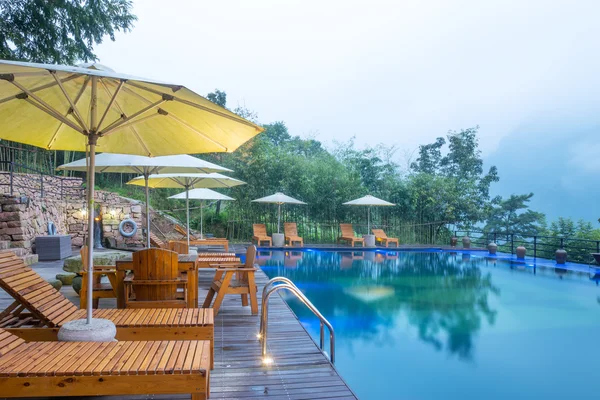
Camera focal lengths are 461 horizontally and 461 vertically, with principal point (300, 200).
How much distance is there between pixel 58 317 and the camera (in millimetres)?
3344

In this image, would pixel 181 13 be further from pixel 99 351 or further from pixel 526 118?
pixel 526 118

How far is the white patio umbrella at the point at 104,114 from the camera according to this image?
280 cm

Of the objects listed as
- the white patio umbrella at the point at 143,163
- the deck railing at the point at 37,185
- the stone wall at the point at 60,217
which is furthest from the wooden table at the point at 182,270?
the deck railing at the point at 37,185

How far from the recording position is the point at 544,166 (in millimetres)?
101562

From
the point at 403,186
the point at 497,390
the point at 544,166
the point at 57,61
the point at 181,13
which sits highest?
the point at 181,13

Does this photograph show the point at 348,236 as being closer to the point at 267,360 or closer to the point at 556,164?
the point at 267,360

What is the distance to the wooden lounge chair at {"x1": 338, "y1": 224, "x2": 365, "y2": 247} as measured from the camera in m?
16.4

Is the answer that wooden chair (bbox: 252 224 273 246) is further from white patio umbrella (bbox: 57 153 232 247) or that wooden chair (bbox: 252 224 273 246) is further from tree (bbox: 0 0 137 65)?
white patio umbrella (bbox: 57 153 232 247)

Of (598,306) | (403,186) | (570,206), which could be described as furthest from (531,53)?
(570,206)

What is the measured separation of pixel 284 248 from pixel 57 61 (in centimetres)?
853

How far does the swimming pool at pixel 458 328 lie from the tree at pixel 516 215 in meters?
18.5

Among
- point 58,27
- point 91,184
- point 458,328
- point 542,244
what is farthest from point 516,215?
point 91,184

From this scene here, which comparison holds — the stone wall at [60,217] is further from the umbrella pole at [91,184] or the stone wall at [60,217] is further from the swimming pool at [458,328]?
the umbrella pole at [91,184]

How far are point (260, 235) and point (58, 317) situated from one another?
12.7 meters
